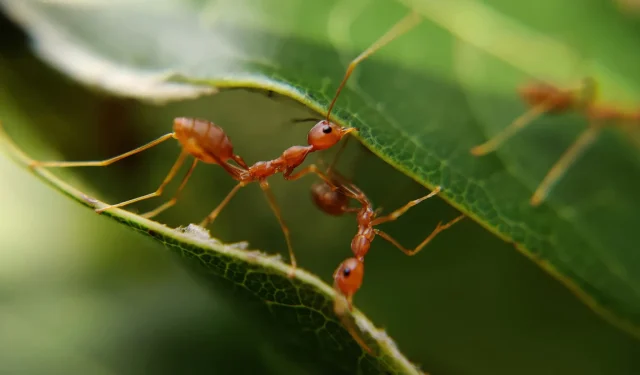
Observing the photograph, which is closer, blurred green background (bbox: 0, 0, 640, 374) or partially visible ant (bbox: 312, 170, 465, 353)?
partially visible ant (bbox: 312, 170, 465, 353)

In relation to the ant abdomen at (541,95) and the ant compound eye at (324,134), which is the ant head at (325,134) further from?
the ant abdomen at (541,95)

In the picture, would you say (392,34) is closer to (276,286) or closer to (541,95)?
(541,95)

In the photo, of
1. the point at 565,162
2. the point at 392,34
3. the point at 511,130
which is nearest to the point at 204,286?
the point at 392,34

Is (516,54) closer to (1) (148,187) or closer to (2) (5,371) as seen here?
(1) (148,187)

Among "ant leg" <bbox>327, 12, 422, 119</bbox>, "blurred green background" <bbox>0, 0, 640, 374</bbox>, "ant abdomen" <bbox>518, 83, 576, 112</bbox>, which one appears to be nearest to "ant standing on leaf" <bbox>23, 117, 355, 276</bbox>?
"blurred green background" <bbox>0, 0, 640, 374</bbox>

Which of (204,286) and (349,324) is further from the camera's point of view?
(204,286)

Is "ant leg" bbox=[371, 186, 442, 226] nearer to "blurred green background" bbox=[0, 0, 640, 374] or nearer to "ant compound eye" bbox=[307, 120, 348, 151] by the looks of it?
"blurred green background" bbox=[0, 0, 640, 374]
